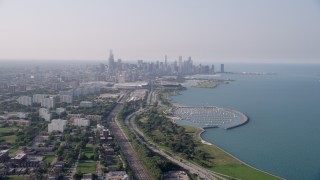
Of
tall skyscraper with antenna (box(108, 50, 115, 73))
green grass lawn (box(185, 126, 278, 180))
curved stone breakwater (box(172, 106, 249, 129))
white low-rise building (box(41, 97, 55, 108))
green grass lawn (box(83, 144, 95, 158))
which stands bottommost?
green grass lawn (box(185, 126, 278, 180))

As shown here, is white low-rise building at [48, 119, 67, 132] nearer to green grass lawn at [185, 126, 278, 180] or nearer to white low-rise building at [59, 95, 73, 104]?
green grass lawn at [185, 126, 278, 180]

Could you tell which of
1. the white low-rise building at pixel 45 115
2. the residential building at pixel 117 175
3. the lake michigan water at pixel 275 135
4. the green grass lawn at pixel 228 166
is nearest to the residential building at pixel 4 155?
the residential building at pixel 117 175

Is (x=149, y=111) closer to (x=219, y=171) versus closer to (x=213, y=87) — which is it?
(x=219, y=171)

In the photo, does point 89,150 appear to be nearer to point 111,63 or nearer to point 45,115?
point 45,115

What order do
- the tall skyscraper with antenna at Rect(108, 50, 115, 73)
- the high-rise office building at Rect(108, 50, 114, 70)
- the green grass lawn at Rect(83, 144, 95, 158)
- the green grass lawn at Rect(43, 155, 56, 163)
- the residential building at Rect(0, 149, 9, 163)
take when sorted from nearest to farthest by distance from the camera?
the residential building at Rect(0, 149, 9, 163) < the green grass lawn at Rect(43, 155, 56, 163) < the green grass lawn at Rect(83, 144, 95, 158) < the tall skyscraper with antenna at Rect(108, 50, 115, 73) < the high-rise office building at Rect(108, 50, 114, 70)

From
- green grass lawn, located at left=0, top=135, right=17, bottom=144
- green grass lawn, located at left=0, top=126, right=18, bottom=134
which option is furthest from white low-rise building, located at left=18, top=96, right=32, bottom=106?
green grass lawn, located at left=0, top=135, right=17, bottom=144

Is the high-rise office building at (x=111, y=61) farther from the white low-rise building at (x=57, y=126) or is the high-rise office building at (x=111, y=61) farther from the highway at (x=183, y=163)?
the highway at (x=183, y=163)
